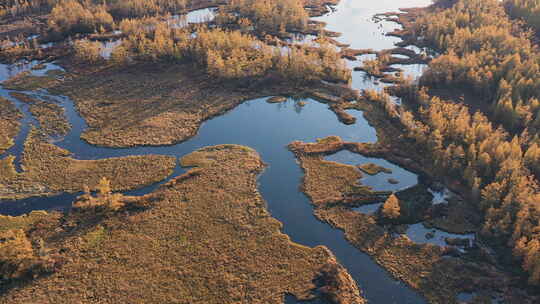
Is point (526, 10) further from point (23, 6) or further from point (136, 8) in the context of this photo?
point (23, 6)

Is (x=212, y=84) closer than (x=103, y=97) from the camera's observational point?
No

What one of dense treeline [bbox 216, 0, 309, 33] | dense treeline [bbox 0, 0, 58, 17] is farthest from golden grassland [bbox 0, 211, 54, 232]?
dense treeline [bbox 0, 0, 58, 17]

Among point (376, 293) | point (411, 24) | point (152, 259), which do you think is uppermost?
point (411, 24)

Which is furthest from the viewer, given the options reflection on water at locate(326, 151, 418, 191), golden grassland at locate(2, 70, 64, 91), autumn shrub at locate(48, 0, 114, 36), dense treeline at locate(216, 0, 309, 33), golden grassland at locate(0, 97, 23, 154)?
dense treeline at locate(216, 0, 309, 33)

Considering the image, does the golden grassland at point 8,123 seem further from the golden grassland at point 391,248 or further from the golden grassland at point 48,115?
the golden grassland at point 391,248

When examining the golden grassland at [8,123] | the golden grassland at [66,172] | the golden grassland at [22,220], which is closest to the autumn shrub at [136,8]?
the golden grassland at [8,123]

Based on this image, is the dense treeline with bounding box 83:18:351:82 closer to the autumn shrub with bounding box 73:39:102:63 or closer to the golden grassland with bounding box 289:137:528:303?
the autumn shrub with bounding box 73:39:102:63

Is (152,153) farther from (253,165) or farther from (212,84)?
(212,84)

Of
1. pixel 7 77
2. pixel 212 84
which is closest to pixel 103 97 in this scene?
pixel 212 84
